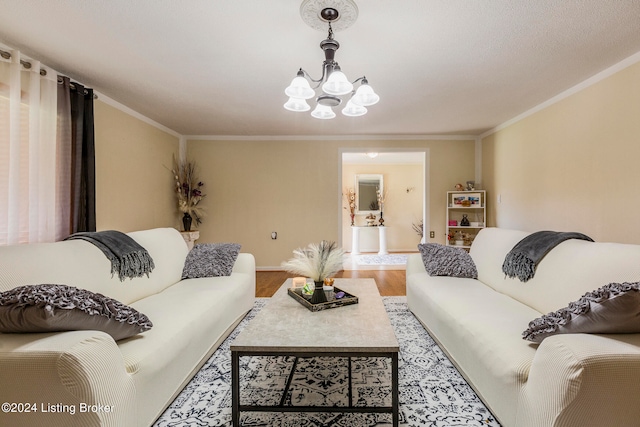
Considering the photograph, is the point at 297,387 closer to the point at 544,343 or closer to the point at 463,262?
the point at 544,343

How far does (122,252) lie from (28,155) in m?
1.20

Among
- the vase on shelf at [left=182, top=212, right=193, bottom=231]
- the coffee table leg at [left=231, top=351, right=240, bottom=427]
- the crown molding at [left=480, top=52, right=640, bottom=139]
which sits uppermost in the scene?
the crown molding at [left=480, top=52, right=640, bottom=139]

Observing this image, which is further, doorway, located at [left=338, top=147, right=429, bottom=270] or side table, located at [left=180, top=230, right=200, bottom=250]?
doorway, located at [left=338, top=147, right=429, bottom=270]

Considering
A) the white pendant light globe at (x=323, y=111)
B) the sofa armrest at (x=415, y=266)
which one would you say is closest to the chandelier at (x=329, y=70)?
the white pendant light globe at (x=323, y=111)

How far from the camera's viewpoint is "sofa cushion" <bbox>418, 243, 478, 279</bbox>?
2824 millimetres

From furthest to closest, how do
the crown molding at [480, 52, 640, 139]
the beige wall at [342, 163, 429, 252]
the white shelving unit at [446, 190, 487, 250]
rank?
the beige wall at [342, 163, 429, 252] < the white shelving unit at [446, 190, 487, 250] < the crown molding at [480, 52, 640, 139]

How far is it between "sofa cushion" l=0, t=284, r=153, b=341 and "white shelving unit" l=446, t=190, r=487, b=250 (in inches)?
190

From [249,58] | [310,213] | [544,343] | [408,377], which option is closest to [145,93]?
[249,58]

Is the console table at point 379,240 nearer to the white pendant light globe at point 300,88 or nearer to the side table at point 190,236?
the side table at point 190,236

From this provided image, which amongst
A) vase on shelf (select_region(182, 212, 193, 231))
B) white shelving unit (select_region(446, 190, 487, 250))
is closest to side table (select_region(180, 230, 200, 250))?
vase on shelf (select_region(182, 212, 193, 231))

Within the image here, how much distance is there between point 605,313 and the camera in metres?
1.13

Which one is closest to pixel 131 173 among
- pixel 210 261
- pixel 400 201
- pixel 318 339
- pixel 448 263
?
pixel 210 261

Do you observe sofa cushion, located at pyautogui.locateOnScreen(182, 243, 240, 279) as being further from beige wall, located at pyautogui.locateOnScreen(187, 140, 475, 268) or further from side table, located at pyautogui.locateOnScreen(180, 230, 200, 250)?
beige wall, located at pyautogui.locateOnScreen(187, 140, 475, 268)

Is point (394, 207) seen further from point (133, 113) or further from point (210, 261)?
point (133, 113)
